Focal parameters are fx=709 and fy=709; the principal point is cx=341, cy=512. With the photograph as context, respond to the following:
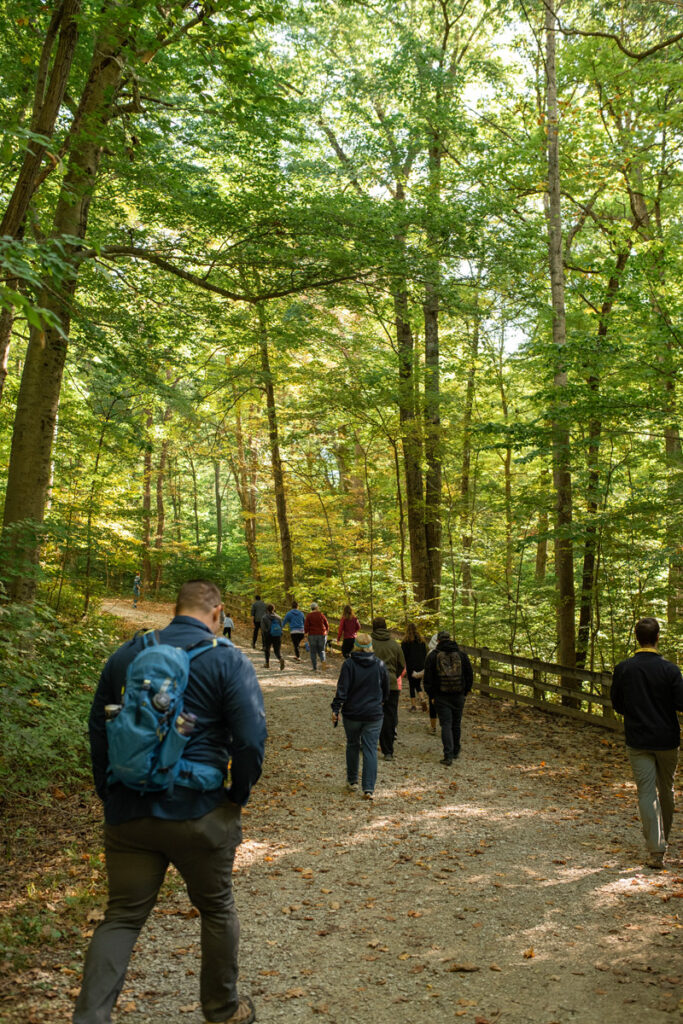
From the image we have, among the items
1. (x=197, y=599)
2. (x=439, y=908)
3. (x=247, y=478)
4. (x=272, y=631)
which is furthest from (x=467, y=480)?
(x=197, y=599)

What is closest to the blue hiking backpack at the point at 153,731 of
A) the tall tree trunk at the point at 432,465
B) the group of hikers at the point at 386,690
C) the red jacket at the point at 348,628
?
the group of hikers at the point at 386,690

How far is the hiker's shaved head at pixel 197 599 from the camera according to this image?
3.13 meters

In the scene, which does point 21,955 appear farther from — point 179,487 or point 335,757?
point 179,487

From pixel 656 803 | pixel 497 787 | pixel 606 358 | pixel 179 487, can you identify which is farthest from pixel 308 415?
pixel 179 487

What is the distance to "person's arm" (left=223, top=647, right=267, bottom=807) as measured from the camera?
115 inches

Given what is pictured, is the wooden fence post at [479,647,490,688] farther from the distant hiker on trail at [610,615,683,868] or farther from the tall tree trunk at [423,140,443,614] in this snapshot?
the distant hiker on trail at [610,615,683,868]

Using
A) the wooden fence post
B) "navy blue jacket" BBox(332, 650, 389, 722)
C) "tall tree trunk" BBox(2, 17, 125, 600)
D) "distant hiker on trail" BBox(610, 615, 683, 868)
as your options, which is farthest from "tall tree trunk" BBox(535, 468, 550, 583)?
"tall tree trunk" BBox(2, 17, 125, 600)

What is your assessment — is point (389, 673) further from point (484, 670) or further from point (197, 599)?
point (197, 599)

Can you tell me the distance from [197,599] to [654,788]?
179 inches

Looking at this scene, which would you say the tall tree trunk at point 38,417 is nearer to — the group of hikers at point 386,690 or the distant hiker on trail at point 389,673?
the group of hikers at point 386,690

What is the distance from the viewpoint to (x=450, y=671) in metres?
9.39

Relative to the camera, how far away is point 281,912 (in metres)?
4.95

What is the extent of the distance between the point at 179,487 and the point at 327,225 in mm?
30809

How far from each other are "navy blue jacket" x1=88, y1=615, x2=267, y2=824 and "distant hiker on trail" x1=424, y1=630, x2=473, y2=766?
6.69m
